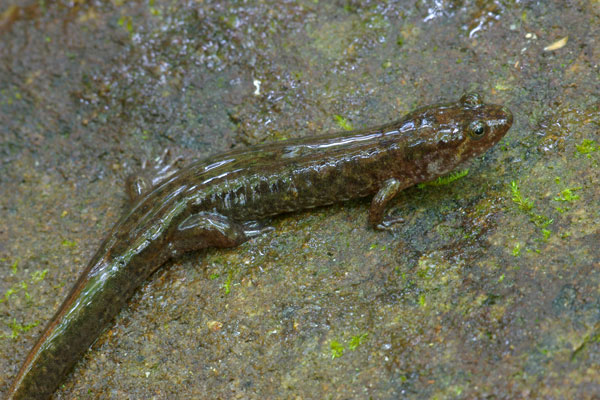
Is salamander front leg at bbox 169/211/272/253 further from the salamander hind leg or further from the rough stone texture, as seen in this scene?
the salamander hind leg

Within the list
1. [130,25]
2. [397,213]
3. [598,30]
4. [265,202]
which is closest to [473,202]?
[397,213]

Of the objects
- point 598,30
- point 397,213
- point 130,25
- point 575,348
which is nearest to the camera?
point 575,348

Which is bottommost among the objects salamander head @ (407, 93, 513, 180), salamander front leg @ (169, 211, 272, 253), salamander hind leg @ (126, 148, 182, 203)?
salamander front leg @ (169, 211, 272, 253)

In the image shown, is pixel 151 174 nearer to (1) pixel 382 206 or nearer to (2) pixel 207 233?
(2) pixel 207 233

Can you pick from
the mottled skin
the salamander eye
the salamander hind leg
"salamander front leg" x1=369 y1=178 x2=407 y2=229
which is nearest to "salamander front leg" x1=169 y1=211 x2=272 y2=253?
the mottled skin

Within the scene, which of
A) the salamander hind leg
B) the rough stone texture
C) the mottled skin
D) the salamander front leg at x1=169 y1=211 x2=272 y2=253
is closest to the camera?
the rough stone texture

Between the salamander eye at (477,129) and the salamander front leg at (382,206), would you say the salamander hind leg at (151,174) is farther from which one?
the salamander eye at (477,129)

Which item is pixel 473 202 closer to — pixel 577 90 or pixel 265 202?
pixel 577 90

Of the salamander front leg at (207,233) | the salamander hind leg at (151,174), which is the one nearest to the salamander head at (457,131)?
the salamander front leg at (207,233)
